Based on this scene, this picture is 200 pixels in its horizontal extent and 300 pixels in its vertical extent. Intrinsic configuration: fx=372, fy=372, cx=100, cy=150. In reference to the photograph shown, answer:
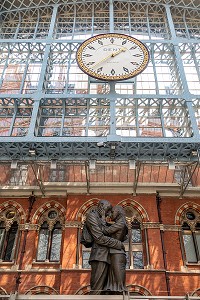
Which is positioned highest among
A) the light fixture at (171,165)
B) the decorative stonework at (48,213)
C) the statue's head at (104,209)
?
the light fixture at (171,165)

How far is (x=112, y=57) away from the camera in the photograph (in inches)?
674

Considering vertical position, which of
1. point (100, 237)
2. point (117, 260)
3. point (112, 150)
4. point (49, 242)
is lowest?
point (117, 260)

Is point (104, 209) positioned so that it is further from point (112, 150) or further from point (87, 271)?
point (87, 271)

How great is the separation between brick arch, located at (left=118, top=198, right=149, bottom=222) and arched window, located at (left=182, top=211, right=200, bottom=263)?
1734mm

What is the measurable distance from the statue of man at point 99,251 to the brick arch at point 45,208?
716cm

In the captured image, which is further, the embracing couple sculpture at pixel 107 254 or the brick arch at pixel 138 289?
the brick arch at pixel 138 289

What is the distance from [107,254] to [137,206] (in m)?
7.27

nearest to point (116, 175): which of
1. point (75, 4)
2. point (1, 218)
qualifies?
point (1, 218)

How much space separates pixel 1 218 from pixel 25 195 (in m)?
1.39

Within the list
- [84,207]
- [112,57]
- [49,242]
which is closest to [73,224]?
[84,207]

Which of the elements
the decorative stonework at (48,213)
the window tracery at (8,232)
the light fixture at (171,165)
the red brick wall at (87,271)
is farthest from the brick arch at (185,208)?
the window tracery at (8,232)

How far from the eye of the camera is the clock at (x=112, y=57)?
16.5 metres

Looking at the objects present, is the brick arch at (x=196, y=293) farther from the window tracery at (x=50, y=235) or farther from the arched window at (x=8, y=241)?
the arched window at (x=8, y=241)

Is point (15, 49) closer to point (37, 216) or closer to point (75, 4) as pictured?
point (75, 4)
